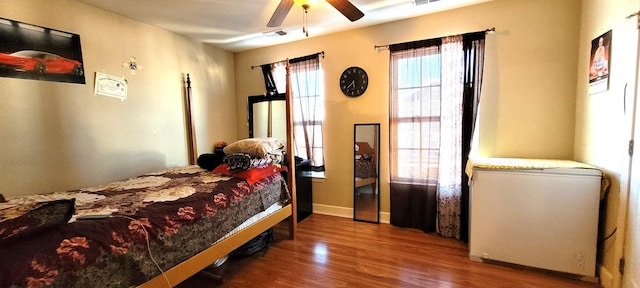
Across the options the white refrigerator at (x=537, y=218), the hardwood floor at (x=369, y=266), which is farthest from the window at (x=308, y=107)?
the white refrigerator at (x=537, y=218)

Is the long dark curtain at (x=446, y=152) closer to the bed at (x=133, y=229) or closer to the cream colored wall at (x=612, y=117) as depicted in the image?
the cream colored wall at (x=612, y=117)

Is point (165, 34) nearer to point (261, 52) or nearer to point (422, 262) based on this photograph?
point (261, 52)

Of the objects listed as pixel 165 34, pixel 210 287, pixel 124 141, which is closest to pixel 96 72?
pixel 124 141

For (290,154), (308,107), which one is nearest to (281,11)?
(290,154)

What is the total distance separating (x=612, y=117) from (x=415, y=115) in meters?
1.55

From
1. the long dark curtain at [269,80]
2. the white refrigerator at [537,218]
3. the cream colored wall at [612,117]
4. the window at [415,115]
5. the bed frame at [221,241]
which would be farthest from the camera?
the long dark curtain at [269,80]

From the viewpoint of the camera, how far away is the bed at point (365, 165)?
336 cm

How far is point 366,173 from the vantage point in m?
3.41

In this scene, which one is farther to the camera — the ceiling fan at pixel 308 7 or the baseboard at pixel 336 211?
the baseboard at pixel 336 211

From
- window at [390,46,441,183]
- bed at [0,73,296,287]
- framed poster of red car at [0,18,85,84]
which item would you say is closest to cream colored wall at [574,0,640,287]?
window at [390,46,441,183]

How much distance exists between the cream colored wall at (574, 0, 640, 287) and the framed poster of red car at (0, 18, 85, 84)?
4.44 meters

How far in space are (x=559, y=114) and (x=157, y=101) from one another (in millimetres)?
4382

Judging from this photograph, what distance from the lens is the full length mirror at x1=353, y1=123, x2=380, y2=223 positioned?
3334 millimetres

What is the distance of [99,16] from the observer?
2605 millimetres
